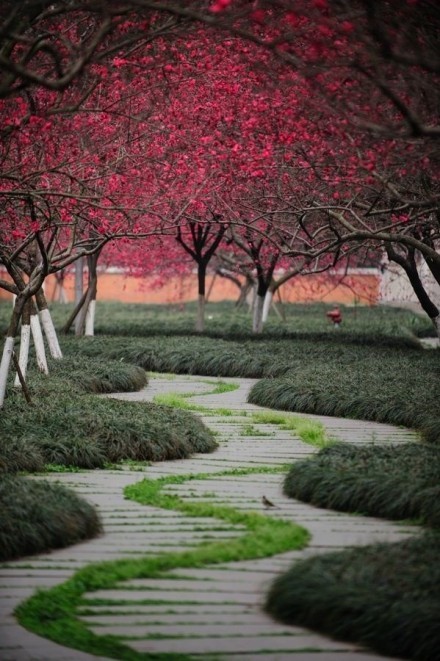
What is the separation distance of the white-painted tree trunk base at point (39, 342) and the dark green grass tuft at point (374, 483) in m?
7.22

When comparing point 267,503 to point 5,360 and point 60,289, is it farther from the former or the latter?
point 60,289

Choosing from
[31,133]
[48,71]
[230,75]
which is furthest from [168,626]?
[230,75]

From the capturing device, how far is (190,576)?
6727mm

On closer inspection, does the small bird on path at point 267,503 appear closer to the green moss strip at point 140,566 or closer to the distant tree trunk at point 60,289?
the green moss strip at point 140,566

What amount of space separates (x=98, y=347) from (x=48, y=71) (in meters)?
13.0

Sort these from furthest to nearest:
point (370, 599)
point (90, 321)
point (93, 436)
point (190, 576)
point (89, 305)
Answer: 1. point (89, 305)
2. point (90, 321)
3. point (93, 436)
4. point (190, 576)
5. point (370, 599)

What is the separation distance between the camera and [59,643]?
18.6 feet

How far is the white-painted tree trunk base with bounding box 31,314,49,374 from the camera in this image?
16.5 m

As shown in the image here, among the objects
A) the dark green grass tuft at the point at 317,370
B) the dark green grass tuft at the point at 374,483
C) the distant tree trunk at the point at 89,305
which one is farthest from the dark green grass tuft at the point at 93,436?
the distant tree trunk at the point at 89,305

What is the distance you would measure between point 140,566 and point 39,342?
1024 centimetres

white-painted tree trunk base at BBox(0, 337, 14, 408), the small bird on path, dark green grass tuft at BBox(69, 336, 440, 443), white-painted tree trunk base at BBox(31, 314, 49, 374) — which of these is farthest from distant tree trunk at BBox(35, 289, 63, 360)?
the small bird on path

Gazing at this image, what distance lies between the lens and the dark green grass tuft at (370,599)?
5492 mm

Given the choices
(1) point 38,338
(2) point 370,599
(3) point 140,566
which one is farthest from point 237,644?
(1) point 38,338

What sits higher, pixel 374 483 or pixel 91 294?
pixel 91 294
